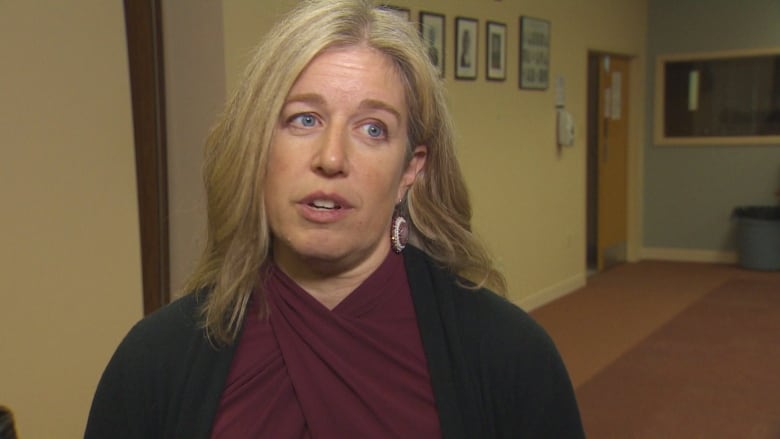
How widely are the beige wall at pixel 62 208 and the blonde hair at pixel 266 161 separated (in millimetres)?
Result: 1623

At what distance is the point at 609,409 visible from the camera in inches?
143

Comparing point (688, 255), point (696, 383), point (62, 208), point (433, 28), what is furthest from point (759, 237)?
point (62, 208)

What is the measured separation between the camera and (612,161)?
7.21m

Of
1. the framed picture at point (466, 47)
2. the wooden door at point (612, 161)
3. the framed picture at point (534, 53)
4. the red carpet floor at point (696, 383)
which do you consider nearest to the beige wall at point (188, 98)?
the red carpet floor at point (696, 383)

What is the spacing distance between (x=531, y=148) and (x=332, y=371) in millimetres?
4690

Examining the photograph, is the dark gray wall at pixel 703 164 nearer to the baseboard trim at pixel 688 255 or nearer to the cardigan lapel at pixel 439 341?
the baseboard trim at pixel 688 255

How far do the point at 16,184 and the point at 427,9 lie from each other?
2423 millimetres

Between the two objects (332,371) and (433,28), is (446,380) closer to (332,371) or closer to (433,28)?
(332,371)

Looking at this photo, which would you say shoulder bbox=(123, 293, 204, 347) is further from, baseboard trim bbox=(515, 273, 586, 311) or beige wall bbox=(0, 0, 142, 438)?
baseboard trim bbox=(515, 273, 586, 311)

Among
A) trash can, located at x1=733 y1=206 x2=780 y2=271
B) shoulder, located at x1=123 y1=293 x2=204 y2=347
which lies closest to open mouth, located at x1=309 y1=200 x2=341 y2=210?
shoulder, located at x1=123 y1=293 x2=204 y2=347

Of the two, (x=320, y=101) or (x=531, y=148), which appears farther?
(x=531, y=148)

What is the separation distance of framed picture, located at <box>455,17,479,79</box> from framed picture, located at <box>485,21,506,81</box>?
15cm

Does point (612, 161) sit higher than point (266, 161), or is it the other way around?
point (266, 161)

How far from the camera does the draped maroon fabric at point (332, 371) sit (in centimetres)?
102
